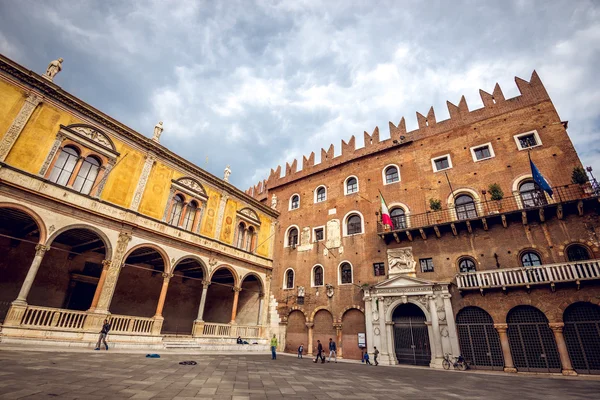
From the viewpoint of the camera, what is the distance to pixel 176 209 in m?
16.8

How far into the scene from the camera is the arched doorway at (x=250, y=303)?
20.9 metres

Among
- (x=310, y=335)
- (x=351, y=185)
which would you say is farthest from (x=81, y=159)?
(x=310, y=335)

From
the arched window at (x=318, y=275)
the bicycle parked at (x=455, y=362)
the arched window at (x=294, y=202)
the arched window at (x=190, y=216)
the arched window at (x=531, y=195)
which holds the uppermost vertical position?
the arched window at (x=294, y=202)

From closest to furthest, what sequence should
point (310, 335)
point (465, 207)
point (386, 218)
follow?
1. point (465, 207)
2. point (386, 218)
3. point (310, 335)

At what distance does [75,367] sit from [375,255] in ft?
48.2

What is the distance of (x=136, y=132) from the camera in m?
15.1

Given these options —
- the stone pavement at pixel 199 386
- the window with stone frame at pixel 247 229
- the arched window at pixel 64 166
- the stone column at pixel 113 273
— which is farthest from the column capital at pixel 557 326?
the arched window at pixel 64 166

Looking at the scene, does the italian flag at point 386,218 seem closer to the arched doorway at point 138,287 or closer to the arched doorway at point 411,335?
the arched doorway at point 411,335

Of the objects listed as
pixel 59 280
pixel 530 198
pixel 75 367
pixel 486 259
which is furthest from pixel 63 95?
pixel 530 198

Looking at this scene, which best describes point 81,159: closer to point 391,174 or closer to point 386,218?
point 386,218

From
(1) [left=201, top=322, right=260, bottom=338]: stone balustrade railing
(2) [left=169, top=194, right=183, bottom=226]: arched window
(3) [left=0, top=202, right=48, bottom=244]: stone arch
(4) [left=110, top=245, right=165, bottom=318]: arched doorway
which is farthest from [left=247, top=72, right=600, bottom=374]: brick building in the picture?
(3) [left=0, top=202, right=48, bottom=244]: stone arch

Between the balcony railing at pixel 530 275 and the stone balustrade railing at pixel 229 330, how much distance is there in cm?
1286

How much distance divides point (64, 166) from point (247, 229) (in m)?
11.4

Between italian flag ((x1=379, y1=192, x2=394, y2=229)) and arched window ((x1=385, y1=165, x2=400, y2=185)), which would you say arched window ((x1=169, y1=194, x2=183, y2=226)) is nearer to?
italian flag ((x1=379, y1=192, x2=394, y2=229))
